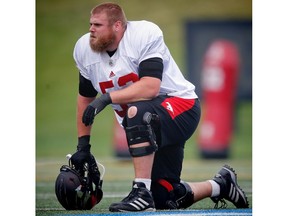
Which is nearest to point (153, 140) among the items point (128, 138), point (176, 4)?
point (128, 138)

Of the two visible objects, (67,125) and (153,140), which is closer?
(153,140)

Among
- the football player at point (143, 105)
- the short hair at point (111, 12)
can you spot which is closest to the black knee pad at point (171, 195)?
the football player at point (143, 105)

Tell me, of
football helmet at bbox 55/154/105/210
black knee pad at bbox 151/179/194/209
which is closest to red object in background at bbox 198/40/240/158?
black knee pad at bbox 151/179/194/209

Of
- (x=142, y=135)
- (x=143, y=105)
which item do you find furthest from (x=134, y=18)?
(x=142, y=135)

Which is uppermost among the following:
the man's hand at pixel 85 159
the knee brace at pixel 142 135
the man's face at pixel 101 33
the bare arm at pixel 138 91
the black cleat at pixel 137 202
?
the man's face at pixel 101 33

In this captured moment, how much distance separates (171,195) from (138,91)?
0.41m

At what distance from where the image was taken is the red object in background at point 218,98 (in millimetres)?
4016

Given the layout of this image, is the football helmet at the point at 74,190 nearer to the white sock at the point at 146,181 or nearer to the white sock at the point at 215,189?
the white sock at the point at 146,181

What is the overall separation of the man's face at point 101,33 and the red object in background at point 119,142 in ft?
1.81

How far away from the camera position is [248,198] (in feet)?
12.8

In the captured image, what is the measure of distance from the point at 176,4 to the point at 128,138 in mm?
596

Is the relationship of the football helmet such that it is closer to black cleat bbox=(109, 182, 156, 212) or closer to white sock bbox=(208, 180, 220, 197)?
black cleat bbox=(109, 182, 156, 212)

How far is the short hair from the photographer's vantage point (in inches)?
147

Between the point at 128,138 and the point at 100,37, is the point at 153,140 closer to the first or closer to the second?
the point at 128,138
